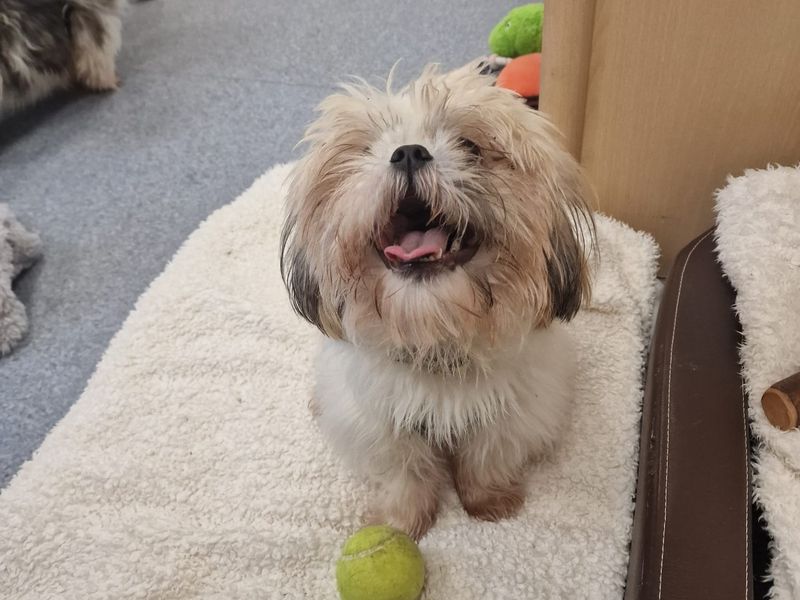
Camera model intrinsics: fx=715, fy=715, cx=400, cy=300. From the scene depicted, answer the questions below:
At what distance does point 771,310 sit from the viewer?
128 centimetres

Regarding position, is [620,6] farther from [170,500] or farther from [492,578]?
[170,500]

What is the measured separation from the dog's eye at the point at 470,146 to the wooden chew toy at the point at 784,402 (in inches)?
23.6

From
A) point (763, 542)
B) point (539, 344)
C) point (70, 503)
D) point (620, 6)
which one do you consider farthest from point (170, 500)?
point (620, 6)

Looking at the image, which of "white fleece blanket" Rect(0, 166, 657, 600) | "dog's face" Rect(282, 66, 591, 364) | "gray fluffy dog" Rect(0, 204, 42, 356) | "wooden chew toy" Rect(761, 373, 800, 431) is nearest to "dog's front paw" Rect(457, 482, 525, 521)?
"white fleece blanket" Rect(0, 166, 657, 600)

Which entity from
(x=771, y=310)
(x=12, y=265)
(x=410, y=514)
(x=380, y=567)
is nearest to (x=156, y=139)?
(x=12, y=265)

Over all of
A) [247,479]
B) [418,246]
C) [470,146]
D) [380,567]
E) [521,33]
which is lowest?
[247,479]

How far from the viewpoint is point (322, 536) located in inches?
52.4

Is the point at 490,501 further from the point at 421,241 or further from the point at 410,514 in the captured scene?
the point at 421,241

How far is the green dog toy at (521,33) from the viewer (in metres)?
2.13

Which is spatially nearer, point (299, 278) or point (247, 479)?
point (299, 278)

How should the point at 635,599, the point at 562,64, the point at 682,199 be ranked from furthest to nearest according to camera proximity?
the point at 682,199 < the point at 562,64 < the point at 635,599

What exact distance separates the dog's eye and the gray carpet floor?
4.24 feet

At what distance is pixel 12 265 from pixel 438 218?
157 centimetres

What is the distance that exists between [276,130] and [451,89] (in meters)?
1.71
